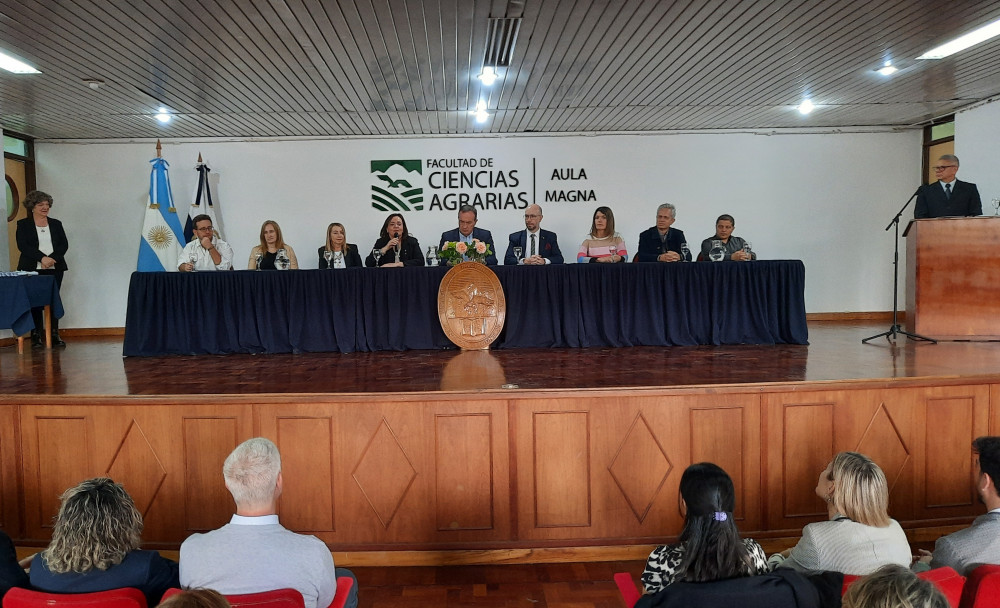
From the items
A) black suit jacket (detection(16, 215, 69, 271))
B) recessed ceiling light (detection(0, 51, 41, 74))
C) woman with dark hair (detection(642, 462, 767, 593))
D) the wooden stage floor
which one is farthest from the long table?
woman with dark hair (detection(642, 462, 767, 593))

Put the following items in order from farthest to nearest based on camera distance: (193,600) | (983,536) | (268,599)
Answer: (983,536), (268,599), (193,600)

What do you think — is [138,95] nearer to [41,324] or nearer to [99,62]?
[99,62]

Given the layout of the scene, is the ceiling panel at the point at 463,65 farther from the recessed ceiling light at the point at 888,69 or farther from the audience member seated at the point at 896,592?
the audience member seated at the point at 896,592

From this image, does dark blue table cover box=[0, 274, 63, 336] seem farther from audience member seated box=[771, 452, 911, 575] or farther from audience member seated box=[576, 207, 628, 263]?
audience member seated box=[771, 452, 911, 575]

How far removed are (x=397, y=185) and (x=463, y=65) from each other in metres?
3.37

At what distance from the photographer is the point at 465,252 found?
5730mm

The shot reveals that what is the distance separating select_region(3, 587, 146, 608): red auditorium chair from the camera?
1547 mm

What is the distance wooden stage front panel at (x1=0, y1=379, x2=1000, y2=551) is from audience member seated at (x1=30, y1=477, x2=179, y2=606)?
1.51m

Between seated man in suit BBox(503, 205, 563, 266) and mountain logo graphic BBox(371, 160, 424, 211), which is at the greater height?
→ mountain logo graphic BBox(371, 160, 424, 211)

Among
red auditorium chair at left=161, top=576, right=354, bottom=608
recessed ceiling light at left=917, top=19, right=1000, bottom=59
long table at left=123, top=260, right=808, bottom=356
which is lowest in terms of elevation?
red auditorium chair at left=161, top=576, right=354, bottom=608

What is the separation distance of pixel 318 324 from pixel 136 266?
4.80 meters

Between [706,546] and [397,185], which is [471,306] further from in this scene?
[397,185]

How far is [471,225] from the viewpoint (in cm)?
655

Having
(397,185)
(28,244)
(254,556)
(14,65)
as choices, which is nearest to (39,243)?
(28,244)
